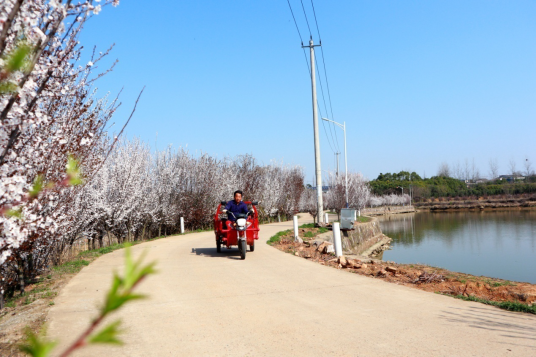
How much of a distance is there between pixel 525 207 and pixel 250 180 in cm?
6531

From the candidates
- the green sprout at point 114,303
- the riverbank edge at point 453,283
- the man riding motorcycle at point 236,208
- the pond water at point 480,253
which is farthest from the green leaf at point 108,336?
the pond water at point 480,253

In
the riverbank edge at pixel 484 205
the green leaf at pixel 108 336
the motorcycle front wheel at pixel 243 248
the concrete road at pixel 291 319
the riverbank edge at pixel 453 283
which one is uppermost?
the green leaf at pixel 108 336

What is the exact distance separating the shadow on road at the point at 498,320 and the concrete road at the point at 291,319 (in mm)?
14

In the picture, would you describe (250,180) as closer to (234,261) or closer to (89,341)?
(234,261)

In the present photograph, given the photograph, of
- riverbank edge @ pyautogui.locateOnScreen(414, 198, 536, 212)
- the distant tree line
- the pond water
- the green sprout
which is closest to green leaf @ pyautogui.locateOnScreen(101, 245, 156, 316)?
the green sprout

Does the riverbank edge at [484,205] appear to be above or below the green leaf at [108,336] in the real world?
below

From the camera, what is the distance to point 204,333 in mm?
5898

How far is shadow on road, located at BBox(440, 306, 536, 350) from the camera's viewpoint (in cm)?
590

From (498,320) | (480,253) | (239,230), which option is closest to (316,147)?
(239,230)

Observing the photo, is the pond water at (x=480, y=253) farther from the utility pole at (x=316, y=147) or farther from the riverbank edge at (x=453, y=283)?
the riverbank edge at (x=453, y=283)

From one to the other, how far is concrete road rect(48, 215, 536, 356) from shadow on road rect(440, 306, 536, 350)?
0.01 m

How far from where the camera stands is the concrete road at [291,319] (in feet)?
17.4

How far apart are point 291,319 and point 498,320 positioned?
3141mm

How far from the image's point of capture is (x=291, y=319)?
6.54 m
